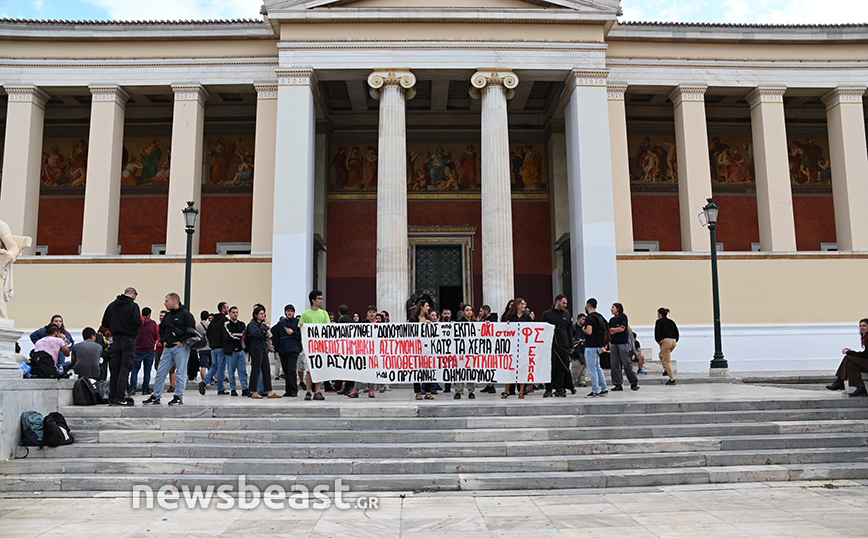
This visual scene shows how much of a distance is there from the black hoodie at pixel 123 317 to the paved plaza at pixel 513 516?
3.11 meters

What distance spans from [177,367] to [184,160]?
11.1 metres

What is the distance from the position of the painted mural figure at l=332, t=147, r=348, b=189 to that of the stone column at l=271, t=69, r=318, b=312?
4.70m

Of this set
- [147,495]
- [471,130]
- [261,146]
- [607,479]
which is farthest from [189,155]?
[607,479]

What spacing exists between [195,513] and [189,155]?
15.1 m

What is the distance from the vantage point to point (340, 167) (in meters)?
23.9

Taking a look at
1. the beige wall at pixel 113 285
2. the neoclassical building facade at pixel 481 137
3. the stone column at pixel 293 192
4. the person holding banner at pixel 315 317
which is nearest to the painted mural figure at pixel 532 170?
the neoclassical building facade at pixel 481 137

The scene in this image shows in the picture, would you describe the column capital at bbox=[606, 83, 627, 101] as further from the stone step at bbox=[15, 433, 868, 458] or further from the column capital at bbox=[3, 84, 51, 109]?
the column capital at bbox=[3, 84, 51, 109]

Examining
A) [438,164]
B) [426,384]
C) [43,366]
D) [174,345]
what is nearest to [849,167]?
[438,164]

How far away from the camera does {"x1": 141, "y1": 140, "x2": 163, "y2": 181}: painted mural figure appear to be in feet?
75.7

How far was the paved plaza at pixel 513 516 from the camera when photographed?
558 centimetres

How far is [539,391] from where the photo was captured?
1232cm

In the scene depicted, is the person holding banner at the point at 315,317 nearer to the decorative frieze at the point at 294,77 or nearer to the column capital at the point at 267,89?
the decorative frieze at the point at 294,77

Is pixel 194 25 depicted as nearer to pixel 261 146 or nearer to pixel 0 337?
pixel 261 146

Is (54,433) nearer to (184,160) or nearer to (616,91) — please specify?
(184,160)
